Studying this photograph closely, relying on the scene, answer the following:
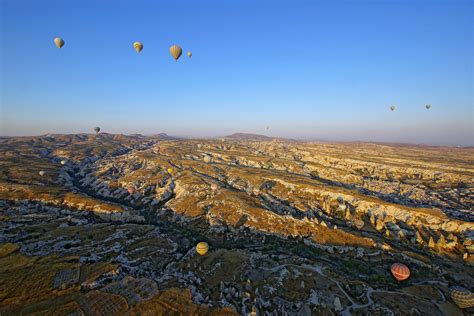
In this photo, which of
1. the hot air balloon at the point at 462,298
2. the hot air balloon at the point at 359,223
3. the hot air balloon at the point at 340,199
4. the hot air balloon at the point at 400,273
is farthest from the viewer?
the hot air balloon at the point at 340,199

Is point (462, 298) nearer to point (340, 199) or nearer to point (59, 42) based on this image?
point (340, 199)

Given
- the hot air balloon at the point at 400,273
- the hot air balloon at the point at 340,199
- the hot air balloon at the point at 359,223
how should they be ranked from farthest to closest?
the hot air balloon at the point at 340,199, the hot air balloon at the point at 359,223, the hot air balloon at the point at 400,273

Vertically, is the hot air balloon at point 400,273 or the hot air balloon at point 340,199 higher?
the hot air balloon at point 340,199

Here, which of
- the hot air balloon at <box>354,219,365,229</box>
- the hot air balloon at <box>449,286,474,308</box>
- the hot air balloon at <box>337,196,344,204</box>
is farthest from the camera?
the hot air balloon at <box>337,196,344,204</box>

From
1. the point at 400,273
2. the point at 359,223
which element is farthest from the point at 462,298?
the point at 359,223

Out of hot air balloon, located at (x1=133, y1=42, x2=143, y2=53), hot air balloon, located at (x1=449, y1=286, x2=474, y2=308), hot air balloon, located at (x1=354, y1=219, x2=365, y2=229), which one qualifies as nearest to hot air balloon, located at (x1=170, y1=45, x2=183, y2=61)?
hot air balloon, located at (x1=133, y1=42, x2=143, y2=53)

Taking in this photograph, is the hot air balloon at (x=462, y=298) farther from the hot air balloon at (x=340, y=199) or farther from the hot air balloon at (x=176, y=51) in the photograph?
the hot air balloon at (x=176, y=51)

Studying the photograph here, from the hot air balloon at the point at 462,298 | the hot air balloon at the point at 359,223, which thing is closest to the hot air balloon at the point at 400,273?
the hot air balloon at the point at 462,298

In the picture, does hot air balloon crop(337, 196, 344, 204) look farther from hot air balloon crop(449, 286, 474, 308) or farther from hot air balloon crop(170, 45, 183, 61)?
hot air balloon crop(170, 45, 183, 61)

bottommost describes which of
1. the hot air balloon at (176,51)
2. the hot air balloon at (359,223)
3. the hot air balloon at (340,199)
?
the hot air balloon at (359,223)

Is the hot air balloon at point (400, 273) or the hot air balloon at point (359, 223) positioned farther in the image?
the hot air balloon at point (359, 223)

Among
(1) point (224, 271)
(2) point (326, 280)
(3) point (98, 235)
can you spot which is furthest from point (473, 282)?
(3) point (98, 235)

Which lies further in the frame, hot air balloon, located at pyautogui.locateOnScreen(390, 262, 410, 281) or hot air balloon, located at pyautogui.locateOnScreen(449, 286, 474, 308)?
hot air balloon, located at pyautogui.locateOnScreen(390, 262, 410, 281)
